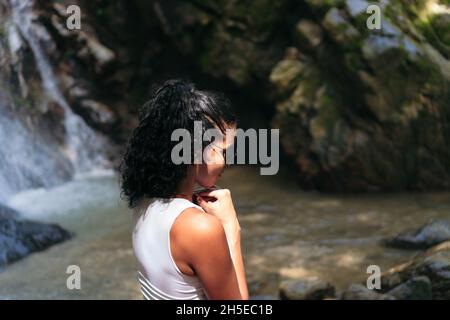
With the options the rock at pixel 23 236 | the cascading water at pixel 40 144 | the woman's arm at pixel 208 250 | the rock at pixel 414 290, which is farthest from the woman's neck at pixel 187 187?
the cascading water at pixel 40 144

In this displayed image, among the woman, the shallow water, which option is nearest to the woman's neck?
the woman

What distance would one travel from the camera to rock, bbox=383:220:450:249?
16.9ft

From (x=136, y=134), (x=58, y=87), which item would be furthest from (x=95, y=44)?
(x=136, y=134)

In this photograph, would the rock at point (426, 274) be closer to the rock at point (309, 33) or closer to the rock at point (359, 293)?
the rock at point (359, 293)

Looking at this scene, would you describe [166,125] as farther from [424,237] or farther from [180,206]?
[424,237]

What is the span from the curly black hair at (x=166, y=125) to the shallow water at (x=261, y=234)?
3.30 m

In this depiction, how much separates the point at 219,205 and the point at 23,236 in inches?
184

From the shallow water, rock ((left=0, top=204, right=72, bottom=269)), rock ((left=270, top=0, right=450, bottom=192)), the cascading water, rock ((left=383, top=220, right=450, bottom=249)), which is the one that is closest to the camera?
the shallow water

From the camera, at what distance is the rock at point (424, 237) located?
5156 mm

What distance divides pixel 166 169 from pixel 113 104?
26.0 ft

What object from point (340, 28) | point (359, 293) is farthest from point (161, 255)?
point (340, 28)

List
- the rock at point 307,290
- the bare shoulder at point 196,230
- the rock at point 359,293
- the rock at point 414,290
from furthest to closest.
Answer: the rock at point 307,290, the rock at point 359,293, the rock at point 414,290, the bare shoulder at point 196,230

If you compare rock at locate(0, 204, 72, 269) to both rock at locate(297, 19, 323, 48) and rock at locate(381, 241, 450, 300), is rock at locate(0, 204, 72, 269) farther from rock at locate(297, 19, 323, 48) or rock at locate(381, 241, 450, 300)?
rock at locate(297, 19, 323, 48)

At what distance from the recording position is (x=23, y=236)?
227 inches
